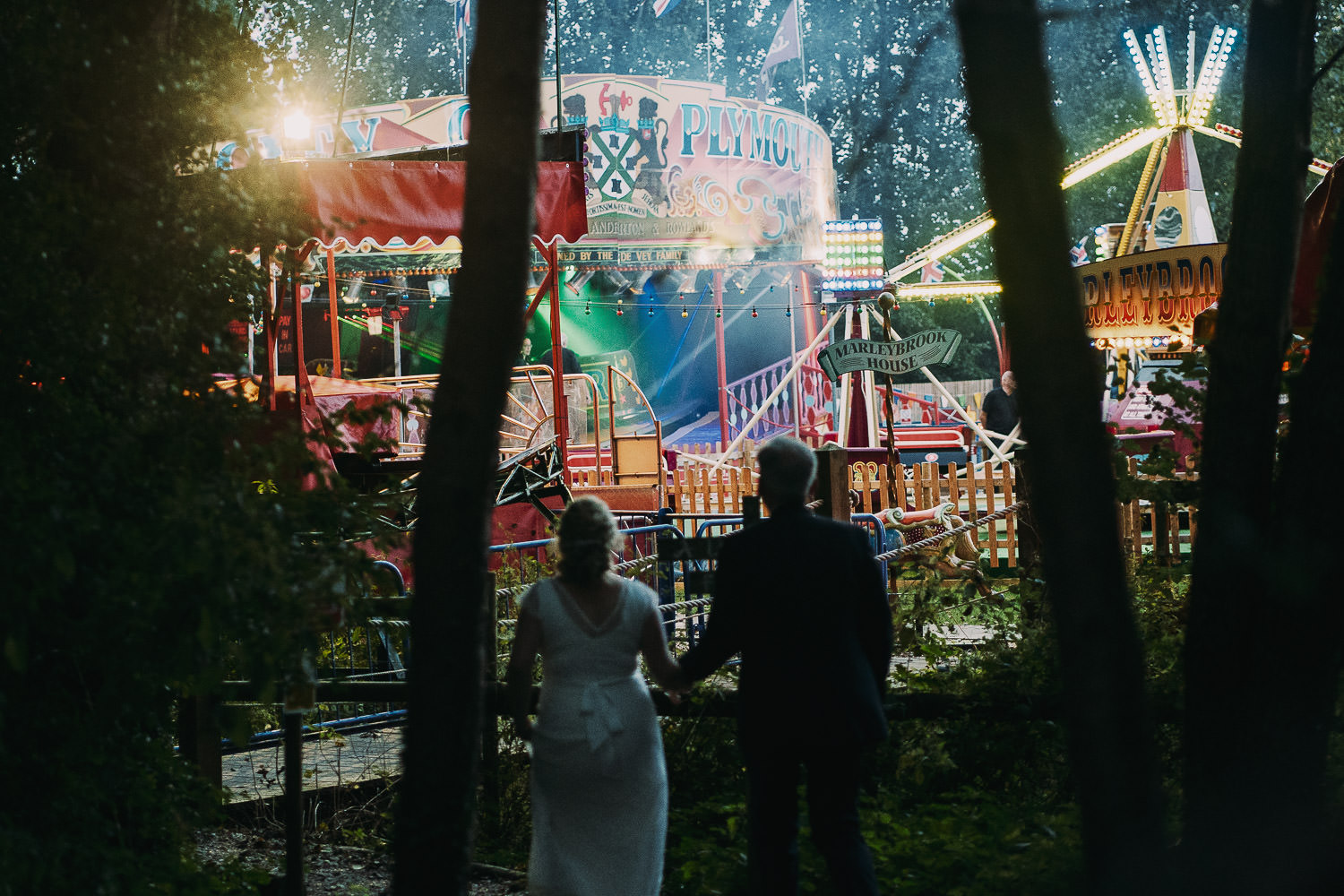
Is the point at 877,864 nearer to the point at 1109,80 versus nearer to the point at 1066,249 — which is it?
the point at 1066,249

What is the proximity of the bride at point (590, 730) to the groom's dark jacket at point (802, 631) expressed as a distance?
1.00 feet

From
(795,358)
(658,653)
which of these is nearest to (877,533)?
(658,653)

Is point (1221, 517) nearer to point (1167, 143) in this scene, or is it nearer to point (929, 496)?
point (929, 496)

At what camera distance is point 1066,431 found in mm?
2488

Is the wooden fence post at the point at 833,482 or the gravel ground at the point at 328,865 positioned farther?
the wooden fence post at the point at 833,482

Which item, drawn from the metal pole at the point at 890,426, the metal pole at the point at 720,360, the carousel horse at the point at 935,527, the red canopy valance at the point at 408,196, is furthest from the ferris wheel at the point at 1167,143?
the red canopy valance at the point at 408,196

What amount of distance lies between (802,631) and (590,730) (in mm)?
746

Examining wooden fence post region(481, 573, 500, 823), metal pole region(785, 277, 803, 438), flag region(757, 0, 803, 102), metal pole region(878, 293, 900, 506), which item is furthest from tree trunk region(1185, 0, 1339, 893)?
flag region(757, 0, 803, 102)

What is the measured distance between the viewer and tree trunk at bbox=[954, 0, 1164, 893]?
97.7 inches

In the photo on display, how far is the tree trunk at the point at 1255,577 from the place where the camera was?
2.87 meters

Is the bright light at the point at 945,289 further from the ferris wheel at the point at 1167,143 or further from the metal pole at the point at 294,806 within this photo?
the metal pole at the point at 294,806

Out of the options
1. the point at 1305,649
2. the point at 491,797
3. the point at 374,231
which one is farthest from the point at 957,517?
the point at 1305,649

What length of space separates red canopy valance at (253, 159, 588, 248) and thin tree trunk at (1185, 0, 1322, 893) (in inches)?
261

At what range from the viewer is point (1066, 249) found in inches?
99.7
